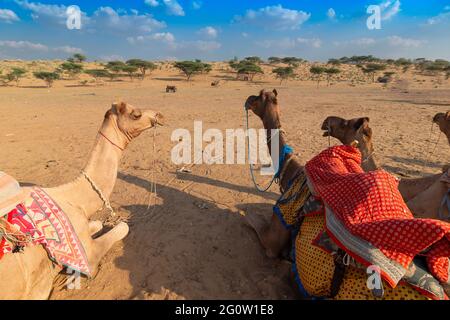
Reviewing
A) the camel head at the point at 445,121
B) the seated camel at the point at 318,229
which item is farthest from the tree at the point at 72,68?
the camel head at the point at 445,121

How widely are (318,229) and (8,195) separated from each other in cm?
257

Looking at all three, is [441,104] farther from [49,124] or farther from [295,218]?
[49,124]

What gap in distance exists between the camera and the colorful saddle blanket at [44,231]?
8.35 ft

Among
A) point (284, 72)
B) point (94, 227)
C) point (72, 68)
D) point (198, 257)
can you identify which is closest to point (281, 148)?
point (198, 257)

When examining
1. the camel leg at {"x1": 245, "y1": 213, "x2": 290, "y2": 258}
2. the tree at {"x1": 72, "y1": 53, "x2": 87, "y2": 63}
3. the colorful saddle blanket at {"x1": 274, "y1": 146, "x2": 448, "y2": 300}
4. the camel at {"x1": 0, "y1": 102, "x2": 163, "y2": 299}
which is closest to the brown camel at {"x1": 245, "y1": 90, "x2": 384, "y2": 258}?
the camel leg at {"x1": 245, "y1": 213, "x2": 290, "y2": 258}

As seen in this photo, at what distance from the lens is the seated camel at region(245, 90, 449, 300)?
2230 millimetres

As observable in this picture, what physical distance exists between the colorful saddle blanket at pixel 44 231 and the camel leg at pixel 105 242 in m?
0.20

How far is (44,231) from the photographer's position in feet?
8.89

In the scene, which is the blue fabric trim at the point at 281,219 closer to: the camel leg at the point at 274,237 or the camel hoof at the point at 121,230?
the camel leg at the point at 274,237

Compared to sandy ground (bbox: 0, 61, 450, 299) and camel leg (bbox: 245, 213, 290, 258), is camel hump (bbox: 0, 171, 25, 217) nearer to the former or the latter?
sandy ground (bbox: 0, 61, 450, 299)

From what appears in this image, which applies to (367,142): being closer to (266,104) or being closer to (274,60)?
(266,104)

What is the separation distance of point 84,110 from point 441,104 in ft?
56.2

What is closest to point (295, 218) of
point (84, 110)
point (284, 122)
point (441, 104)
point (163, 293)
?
point (163, 293)

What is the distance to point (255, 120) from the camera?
11422 mm
